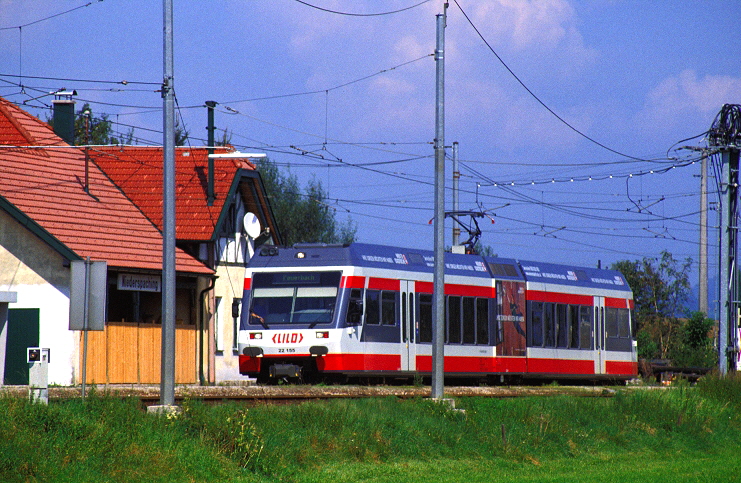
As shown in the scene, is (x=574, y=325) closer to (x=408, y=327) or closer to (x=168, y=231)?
(x=408, y=327)

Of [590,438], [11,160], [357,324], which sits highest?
[11,160]

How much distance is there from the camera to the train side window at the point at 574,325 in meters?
33.2

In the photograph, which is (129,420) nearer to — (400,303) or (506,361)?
(400,303)

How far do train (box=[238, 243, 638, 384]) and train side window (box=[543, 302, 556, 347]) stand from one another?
0.03m

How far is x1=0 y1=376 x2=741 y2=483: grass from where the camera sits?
13.4 meters

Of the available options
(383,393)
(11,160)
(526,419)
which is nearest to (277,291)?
(383,393)

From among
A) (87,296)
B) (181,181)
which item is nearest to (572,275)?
(181,181)

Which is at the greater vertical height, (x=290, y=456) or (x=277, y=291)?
(x=277, y=291)

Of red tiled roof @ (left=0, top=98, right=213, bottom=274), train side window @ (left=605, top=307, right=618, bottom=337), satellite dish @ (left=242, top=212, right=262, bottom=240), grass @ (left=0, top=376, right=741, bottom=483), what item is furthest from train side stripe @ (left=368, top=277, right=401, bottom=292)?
satellite dish @ (left=242, top=212, right=262, bottom=240)

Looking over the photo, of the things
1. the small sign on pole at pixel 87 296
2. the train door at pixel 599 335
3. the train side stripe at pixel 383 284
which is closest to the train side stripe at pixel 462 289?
the train side stripe at pixel 383 284

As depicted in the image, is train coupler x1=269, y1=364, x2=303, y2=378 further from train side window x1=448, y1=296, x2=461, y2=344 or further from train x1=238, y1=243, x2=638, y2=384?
train side window x1=448, y1=296, x2=461, y2=344

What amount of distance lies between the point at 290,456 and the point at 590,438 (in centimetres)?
749

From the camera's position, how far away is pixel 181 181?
3791 cm

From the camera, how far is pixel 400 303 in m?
26.8
